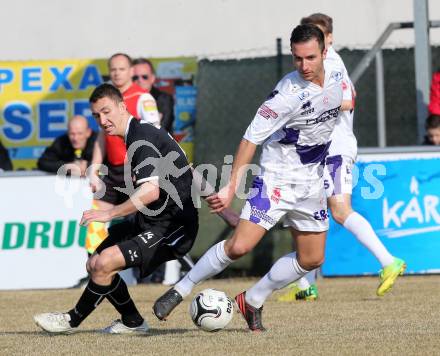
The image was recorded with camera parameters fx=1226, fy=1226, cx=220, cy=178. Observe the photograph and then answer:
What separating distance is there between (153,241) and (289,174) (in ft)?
3.19

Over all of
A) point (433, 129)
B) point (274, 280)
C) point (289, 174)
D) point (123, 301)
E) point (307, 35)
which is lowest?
point (123, 301)

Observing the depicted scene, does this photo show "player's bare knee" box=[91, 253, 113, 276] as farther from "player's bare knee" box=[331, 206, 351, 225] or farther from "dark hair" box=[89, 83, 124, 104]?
"player's bare knee" box=[331, 206, 351, 225]

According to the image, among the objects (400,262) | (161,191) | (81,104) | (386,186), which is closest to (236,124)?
(81,104)

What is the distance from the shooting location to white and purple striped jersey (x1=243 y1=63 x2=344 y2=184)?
7637 millimetres

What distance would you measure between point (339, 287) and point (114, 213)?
13.2ft

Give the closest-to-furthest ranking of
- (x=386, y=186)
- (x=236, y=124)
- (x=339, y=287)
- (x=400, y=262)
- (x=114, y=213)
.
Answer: (x=114, y=213) → (x=400, y=262) → (x=339, y=287) → (x=386, y=186) → (x=236, y=124)

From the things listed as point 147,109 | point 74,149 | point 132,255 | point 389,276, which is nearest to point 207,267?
point 132,255

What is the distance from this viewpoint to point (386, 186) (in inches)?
474

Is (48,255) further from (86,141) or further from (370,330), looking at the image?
(370,330)

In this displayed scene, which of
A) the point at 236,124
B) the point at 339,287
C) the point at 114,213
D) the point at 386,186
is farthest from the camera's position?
the point at 236,124

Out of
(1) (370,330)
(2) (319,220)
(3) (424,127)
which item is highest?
(3) (424,127)

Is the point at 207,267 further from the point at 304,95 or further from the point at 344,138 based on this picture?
the point at 344,138

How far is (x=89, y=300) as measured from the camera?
26.0 ft

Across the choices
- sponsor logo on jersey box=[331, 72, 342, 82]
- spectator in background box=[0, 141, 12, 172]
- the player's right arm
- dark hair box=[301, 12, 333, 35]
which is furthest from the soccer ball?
spectator in background box=[0, 141, 12, 172]
